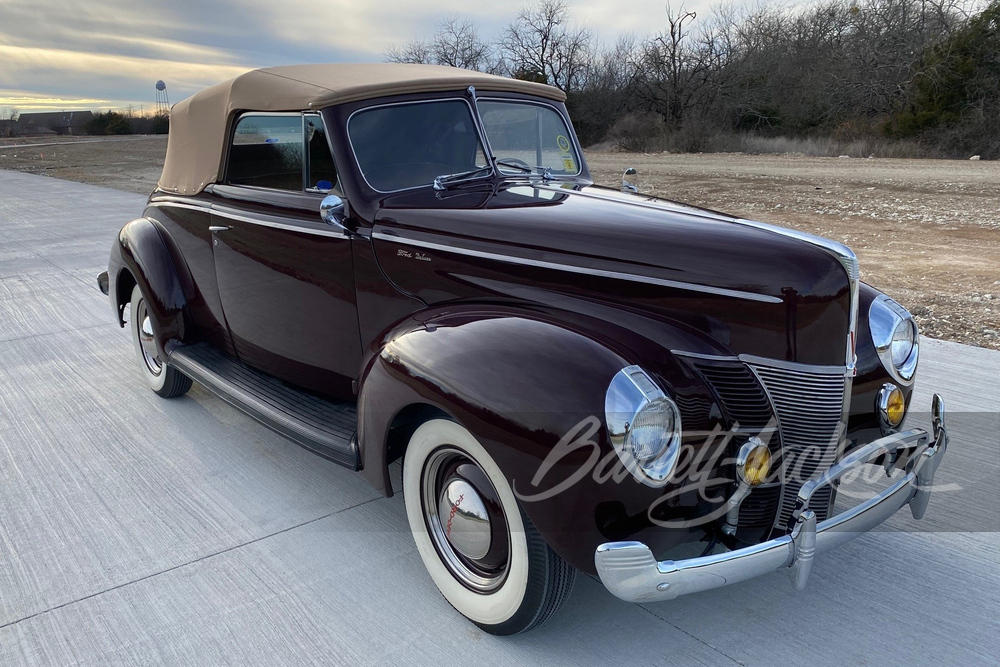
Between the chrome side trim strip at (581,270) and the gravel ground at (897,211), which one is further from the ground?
the chrome side trim strip at (581,270)

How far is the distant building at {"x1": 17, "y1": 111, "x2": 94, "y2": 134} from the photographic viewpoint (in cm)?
5156

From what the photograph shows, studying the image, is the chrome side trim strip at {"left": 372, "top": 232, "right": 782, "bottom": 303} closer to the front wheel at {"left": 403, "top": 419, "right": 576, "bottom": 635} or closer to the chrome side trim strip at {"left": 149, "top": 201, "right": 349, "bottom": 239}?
the chrome side trim strip at {"left": 149, "top": 201, "right": 349, "bottom": 239}

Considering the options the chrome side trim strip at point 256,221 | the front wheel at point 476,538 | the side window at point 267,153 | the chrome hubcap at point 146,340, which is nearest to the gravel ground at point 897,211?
the front wheel at point 476,538

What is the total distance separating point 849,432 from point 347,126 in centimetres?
217

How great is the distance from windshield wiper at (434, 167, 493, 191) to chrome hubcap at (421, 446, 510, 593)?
1.18m

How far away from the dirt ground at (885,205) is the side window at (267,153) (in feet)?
14.7

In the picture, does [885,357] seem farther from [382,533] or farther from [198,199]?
[198,199]

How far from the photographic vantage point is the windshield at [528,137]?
3197mm

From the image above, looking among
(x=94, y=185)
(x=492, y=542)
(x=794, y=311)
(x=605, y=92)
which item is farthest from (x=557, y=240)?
(x=605, y=92)

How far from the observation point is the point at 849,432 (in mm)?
2293

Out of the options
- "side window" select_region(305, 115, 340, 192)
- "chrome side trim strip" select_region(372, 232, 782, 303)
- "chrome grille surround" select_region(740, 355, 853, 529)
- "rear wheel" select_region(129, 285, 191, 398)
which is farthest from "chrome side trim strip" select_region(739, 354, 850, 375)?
"rear wheel" select_region(129, 285, 191, 398)

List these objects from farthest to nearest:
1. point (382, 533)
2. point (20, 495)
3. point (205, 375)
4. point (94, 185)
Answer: point (94, 185) → point (205, 375) → point (20, 495) → point (382, 533)

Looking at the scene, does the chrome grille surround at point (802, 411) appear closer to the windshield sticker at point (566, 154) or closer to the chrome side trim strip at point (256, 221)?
the chrome side trim strip at point (256, 221)

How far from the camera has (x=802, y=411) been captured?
83.4 inches
